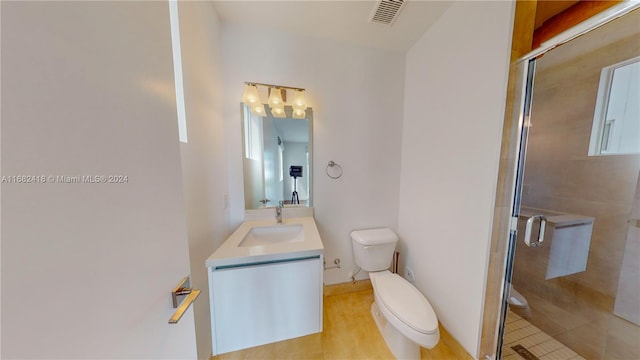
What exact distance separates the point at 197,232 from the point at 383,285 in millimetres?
1317

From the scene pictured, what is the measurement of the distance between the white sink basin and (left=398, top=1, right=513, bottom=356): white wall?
107 cm

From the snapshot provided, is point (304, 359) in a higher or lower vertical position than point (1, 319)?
lower

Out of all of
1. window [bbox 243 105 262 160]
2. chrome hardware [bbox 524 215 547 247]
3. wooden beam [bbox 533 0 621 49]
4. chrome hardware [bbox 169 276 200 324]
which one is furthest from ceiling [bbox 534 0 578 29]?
chrome hardware [bbox 169 276 200 324]

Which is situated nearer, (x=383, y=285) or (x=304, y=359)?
(x=304, y=359)

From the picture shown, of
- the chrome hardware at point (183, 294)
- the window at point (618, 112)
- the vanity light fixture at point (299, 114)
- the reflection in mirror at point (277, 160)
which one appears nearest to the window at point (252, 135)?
the reflection in mirror at point (277, 160)

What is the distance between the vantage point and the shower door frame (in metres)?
0.96

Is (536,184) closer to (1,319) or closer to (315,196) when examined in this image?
(315,196)

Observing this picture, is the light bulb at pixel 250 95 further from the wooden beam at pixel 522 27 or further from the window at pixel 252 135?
the wooden beam at pixel 522 27

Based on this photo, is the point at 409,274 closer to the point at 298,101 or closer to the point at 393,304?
the point at 393,304

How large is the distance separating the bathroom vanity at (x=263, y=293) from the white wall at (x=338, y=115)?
1.93 feet

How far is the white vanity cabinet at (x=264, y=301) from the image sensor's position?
1.04 meters

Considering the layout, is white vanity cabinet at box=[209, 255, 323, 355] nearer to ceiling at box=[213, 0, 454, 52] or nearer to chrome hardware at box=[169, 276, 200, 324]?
chrome hardware at box=[169, 276, 200, 324]

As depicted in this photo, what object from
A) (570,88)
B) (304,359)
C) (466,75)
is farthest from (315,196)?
(570,88)

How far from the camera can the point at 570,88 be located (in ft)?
4.08
